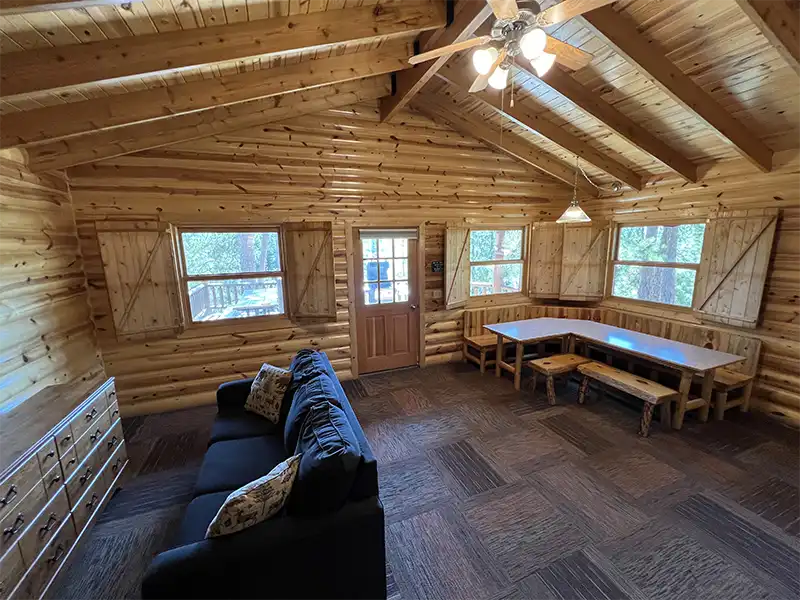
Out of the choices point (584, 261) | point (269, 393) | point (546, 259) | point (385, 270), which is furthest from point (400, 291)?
point (584, 261)

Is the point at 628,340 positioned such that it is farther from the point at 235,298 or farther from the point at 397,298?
the point at 235,298

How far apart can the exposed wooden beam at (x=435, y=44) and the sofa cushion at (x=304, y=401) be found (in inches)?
106

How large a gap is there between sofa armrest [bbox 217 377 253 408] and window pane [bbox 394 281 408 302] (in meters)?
2.45

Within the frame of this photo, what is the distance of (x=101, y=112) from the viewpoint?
101 inches

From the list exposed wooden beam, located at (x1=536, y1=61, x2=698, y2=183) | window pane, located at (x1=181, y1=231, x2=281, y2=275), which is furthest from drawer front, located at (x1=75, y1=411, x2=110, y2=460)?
exposed wooden beam, located at (x1=536, y1=61, x2=698, y2=183)

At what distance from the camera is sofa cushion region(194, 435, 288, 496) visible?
2.02 m

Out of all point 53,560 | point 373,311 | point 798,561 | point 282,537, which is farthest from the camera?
point 373,311

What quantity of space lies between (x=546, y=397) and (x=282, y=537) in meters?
3.48

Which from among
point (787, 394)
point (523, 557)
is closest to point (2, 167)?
point (523, 557)

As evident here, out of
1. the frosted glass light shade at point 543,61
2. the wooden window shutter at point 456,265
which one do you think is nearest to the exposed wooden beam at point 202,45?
the frosted glass light shade at point 543,61

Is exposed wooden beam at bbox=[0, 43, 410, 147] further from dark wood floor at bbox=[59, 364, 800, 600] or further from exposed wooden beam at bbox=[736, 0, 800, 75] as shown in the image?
dark wood floor at bbox=[59, 364, 800, 600]

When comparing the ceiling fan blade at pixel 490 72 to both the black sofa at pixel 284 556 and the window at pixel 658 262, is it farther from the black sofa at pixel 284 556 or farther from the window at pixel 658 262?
the window at pixel 658 262

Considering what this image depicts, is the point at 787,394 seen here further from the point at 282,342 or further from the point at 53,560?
the point at 53,560

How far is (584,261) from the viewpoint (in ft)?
17.1
